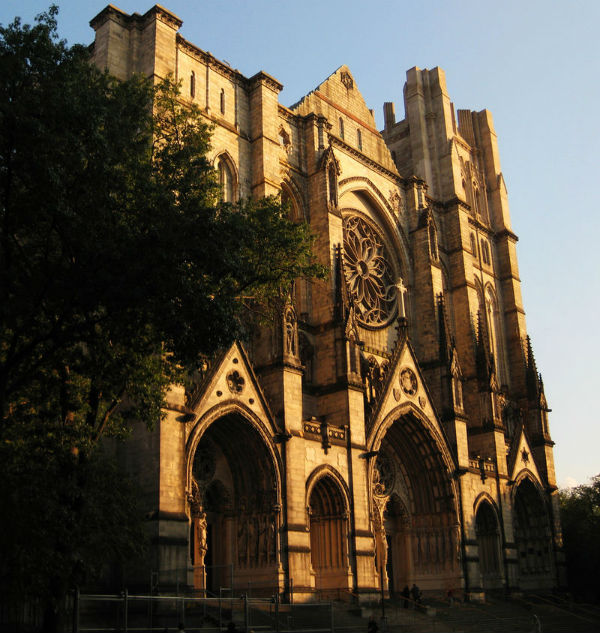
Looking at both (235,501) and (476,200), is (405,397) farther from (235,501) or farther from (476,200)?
(476,200)

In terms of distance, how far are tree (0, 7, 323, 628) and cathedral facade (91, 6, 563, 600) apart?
6.05 metres

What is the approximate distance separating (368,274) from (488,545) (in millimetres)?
12755

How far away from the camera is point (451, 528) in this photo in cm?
3186

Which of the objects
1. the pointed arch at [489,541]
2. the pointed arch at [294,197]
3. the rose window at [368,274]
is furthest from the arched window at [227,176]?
the pointed arch at [489,541]

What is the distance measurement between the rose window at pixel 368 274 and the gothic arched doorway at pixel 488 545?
30.6 feet

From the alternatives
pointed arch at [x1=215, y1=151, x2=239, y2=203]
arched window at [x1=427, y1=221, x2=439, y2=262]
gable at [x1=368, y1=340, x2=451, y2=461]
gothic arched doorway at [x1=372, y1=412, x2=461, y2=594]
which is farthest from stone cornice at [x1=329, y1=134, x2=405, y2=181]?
gothic arched doorway at [x1=372, y1=412, x2=461, y2=594]

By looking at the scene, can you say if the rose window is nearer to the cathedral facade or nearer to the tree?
the cathedral facade

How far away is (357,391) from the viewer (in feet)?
94.1

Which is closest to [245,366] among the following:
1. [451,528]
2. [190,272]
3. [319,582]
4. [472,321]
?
[319,582]

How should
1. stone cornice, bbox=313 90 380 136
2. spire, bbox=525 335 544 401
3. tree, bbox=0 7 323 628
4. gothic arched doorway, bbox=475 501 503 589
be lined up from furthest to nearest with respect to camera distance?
1. spire, bbox=525 335 544 401
2. stone cornice, bbox=313 90 380 136
3. gothic arched doorway, bbox=475 501 503 589
4. tree, bbox=0 7 323 628

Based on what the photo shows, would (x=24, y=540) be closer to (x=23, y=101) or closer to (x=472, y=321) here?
(x=23, y=101)

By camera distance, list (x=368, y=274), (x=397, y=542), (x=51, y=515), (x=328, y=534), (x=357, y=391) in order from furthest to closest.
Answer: (x=368, y=274) → (x=397, y=542) → (x=357, y=391) → (x=328, y=534) → (x=51, y=515)

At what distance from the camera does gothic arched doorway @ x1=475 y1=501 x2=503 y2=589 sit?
34.2m

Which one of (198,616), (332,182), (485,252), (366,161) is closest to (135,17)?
(332,182)
